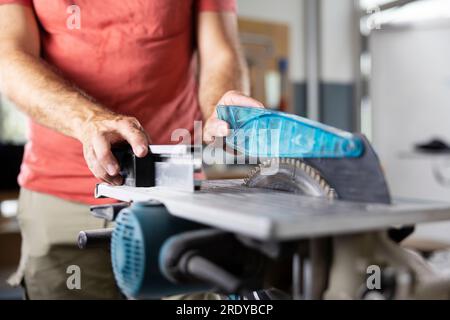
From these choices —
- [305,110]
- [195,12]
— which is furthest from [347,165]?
[305,110]

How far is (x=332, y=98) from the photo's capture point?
3768 millimetres

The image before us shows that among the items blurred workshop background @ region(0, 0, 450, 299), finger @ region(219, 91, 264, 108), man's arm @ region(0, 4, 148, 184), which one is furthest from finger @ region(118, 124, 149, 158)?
blurred workshop background @ region(0, 0, 450, 299)

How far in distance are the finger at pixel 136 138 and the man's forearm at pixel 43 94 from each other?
106 millimetres

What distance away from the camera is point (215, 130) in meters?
0.84

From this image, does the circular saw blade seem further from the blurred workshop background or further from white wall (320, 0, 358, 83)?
white wall (320, 0, 358, 83)

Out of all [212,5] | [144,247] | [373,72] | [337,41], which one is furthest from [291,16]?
[144,247]

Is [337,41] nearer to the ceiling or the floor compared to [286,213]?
nearer to the ceiling

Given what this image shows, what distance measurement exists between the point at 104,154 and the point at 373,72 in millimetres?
3257

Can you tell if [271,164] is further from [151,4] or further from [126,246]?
[151,4]

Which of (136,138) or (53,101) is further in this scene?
(53,101)

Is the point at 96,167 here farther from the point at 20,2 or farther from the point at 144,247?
the point at 20,2

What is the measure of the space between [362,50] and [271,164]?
3.29 metres

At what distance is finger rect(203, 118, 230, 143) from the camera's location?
82cm

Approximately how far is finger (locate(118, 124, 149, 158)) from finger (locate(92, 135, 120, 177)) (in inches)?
1.1
